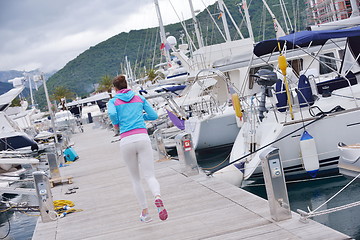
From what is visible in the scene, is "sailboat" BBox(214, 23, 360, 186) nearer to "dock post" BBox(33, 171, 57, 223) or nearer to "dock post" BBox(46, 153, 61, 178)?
"dock post" BBox(33, 171, 57, 223)

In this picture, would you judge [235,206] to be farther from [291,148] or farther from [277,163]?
[291,148]

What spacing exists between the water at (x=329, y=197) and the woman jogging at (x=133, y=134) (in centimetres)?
344

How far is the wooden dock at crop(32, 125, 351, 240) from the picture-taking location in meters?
6.55

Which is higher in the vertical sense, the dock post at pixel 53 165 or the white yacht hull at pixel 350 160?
the dock post at pixel 53 165

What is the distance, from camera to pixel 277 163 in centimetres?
663

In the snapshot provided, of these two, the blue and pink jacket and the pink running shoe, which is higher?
the blue and pink jacket

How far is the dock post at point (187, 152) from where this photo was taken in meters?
11.2

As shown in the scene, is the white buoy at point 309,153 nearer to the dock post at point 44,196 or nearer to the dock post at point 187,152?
the dock post at point 187,152

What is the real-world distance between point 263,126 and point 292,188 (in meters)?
1.78

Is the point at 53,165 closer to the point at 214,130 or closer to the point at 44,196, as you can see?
the point at 44,196

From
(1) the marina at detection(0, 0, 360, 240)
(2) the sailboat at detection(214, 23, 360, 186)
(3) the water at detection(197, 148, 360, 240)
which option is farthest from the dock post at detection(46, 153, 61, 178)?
(3) the water at detection(197, 148, 360, 240)

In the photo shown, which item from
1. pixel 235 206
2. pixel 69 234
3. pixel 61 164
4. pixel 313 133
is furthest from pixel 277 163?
pixel 61 164

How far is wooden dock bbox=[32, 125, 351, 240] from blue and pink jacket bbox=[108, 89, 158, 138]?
1.41m

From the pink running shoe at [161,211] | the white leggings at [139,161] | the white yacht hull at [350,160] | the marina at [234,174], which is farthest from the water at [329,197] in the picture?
the white leggings at [139,161]
